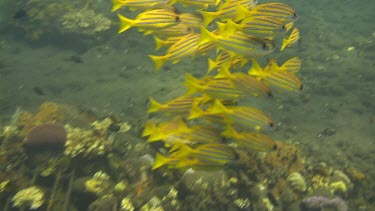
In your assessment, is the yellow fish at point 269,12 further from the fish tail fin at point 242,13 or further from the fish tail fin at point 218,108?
the fish tail fin at point 218,108

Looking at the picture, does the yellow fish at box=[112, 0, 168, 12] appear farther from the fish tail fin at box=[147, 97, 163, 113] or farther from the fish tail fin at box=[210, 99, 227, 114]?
the fish tail fin at box=[210, 99, 227, 114]

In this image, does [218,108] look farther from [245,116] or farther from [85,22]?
[85,22]

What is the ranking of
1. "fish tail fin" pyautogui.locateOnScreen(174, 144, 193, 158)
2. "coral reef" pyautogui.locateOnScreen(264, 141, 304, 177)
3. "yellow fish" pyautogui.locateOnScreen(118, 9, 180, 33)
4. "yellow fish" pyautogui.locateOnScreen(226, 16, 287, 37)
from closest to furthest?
"fish tail fin" pyautogui.locateOnScreen(174, 144, 193, 158), "yellow fish" pyautogui.locateOnScreen(226, 16, 287, 37), "yellow fish" pyautogui.locateOnScreen(118, 9, 180, 33), "coral reef" pyautogui.locateOnScreen(264, 141, 304, 177)

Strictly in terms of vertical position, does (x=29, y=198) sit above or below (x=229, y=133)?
below

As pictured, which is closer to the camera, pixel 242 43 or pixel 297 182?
pixel 242 43

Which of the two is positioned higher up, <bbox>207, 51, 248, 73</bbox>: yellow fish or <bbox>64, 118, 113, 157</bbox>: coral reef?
<bbox>207, 51, 248, 73</bbox>: yellow fish

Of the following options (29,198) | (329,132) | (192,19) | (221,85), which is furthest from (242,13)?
(329,132)

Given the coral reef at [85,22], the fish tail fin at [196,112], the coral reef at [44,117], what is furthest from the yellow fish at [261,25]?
the coral reef at [85,22]

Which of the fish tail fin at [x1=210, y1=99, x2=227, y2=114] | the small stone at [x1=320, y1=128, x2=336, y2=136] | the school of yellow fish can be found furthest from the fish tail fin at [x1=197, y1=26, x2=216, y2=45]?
the small stone at [x1=320, y1=128, x2=336, y2=136]

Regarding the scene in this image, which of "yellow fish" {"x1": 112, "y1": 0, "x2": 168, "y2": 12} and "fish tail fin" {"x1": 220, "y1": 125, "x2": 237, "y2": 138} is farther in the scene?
"yellow fish" {"x1": 112, "y1": 0, "x2": 168, "y2": 12}

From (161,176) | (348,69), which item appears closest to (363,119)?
(348,69)

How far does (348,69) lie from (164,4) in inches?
309

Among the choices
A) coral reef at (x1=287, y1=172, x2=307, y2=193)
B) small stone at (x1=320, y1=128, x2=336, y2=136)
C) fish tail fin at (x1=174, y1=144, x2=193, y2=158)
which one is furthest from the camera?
small stone at (x1=320, y1=128, x2=336, y2=136)

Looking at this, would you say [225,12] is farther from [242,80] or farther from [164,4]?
[242,80]
